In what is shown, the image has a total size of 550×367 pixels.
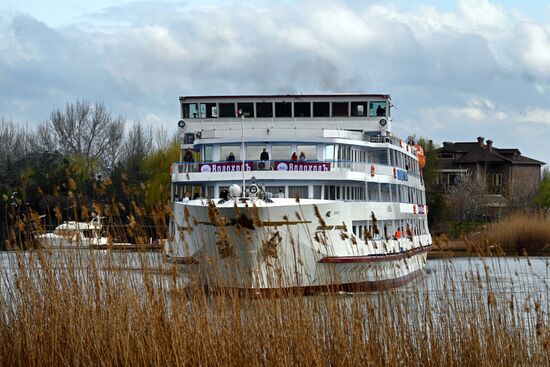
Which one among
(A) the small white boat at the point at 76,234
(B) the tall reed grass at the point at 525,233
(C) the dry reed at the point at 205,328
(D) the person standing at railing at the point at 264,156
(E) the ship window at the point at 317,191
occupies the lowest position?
(C) the dry reed at the point at 205,328

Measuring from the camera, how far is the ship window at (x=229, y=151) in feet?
94.9

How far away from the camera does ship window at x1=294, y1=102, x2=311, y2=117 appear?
3175cm

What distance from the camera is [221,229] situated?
10211 mm

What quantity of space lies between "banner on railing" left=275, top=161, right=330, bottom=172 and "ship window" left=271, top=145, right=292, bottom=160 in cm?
120

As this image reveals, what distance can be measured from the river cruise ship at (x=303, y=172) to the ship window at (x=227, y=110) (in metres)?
0.03

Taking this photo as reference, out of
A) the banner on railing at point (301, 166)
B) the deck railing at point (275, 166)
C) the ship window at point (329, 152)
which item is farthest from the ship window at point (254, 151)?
the ship window at point (329, 152)

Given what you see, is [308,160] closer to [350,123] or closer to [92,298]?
[350,123]

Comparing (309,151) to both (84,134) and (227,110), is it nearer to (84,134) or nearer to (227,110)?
(227,110)

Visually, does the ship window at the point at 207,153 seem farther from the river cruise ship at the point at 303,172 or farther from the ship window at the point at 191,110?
the ship window at the point at 191,110

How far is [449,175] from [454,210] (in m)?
25.3

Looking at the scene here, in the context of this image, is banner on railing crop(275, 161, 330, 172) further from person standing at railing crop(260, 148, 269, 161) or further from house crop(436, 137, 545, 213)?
house crop(436, 137, 545, 213)

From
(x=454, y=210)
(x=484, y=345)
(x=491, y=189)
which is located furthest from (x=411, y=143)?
(x=491, y=189)

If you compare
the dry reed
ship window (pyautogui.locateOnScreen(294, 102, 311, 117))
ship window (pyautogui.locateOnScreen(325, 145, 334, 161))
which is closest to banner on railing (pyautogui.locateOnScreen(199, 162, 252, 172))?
ship window (pyautogui.locateOnScreen(325, 145, 334, 161))

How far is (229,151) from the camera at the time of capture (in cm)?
2905
